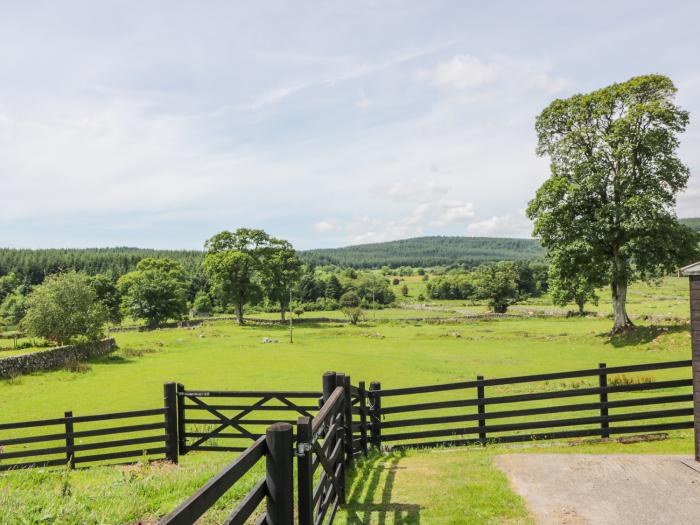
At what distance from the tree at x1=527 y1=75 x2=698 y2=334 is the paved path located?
25.7 metres

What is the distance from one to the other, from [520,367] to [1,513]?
1058 inches

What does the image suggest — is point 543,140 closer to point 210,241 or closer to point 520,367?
point 520,367

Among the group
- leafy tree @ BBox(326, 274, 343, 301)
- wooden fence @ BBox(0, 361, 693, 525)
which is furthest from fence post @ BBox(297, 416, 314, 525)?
leafy tree @ BBox(326, 274, 343, 301)

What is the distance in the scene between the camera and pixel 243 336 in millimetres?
54594

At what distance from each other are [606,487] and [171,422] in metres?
9.71

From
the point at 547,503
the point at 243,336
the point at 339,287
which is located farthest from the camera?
the point at 339,287

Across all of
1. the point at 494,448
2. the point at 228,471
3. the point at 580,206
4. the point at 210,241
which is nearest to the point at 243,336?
the point at 210,241

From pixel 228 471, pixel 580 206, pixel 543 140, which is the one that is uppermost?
pixel 543 140

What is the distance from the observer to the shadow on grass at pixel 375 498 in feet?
22.3

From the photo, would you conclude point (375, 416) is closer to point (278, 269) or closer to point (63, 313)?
point (63, 313)

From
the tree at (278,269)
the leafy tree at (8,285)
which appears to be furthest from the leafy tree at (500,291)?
the leafy tree at (8,285)

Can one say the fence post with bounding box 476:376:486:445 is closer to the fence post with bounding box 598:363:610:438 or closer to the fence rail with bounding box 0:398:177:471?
the fence post with bounding box 598:363:610:438

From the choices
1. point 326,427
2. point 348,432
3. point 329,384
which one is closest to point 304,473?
point 326,427

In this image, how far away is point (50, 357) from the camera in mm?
35281
